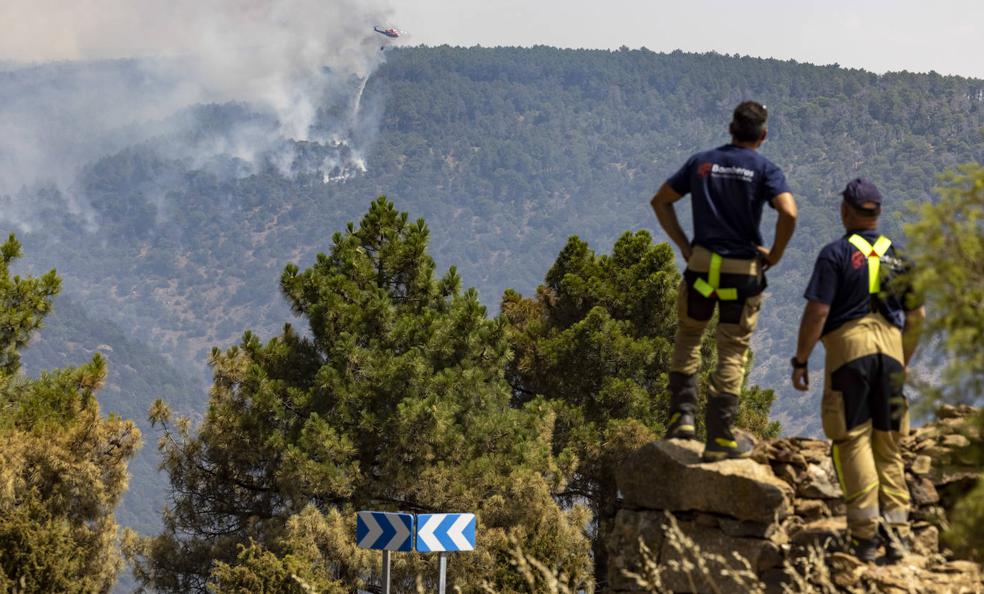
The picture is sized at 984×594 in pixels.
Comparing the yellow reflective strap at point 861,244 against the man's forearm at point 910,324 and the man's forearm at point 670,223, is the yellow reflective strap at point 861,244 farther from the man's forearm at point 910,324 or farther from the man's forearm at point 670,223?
→ the man's forearm at point 670,223

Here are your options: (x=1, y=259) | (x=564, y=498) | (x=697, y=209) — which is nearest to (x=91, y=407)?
(x=1, y=259)

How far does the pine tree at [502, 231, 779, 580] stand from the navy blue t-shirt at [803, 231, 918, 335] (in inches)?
900

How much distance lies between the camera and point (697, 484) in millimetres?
10562

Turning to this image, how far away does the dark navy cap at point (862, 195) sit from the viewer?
995 centimetres

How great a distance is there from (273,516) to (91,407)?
4.16 m

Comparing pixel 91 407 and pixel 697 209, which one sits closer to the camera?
pixel 697 209

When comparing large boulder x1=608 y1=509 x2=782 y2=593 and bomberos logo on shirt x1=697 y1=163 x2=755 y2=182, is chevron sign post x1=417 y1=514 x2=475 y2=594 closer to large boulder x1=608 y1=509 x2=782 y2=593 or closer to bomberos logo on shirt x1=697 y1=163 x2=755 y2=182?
large boulder x1=608 y1=509 x2=782 y2=593

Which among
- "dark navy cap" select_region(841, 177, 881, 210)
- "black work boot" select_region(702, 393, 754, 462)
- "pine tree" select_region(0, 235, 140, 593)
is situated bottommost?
"black work boot" select_region(702, 393, 754, 462)

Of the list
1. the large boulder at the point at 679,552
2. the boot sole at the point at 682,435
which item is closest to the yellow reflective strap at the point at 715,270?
the boot sole at the point at 682,435

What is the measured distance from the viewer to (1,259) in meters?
30.4

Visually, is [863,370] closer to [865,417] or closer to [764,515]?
[865,417]

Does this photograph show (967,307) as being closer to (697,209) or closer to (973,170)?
(973,170)

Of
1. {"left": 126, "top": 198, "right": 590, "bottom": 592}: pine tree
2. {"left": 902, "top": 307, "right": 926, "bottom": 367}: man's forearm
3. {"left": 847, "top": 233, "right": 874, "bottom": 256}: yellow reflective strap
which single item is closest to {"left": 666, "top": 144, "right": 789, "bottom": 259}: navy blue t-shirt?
{"left": 847, "top": 233, "right": 874, "bottom": 256}: yellow reflective strap

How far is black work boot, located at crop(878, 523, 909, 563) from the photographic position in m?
9.63
